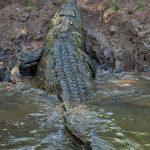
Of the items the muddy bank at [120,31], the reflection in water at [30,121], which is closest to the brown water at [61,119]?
the reflection in water at [30,121]

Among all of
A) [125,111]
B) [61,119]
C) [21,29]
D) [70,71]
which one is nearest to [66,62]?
[70,71]

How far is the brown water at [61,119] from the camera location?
5.29m

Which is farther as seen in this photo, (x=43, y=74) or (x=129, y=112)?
(x=43, y=74)

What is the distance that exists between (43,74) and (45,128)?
1.90 meters

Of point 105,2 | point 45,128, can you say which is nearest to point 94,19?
point 105,2

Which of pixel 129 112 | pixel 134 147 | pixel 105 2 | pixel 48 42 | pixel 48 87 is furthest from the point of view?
pixel 105 2

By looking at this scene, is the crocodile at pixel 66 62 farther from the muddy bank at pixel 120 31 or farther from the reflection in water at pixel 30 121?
the muddy bank at pixel 120 31

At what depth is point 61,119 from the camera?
5.89m

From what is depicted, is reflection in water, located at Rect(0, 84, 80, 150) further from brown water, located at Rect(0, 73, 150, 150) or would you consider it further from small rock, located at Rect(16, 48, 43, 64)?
small rock, located at Rect(16, 48, 43, 64)

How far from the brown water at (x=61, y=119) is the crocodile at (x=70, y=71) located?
135mm

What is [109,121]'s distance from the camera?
5.93 meters

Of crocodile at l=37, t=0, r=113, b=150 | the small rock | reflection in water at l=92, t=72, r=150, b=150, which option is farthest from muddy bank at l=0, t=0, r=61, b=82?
reflection in water at l=92, t=72, r=150, b=150

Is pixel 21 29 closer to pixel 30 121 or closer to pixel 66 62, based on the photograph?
pixel 66 62

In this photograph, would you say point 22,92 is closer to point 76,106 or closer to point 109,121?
point 76,106
